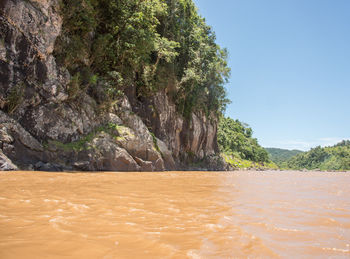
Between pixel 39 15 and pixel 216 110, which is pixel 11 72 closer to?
pixel 39 15

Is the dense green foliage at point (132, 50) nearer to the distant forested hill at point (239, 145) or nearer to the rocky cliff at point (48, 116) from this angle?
the rocky cliff at point (48, 116)

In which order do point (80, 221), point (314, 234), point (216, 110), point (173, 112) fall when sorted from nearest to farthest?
point (314, 234) → point (80, 221) → point (173, 112) → point (216, 110)

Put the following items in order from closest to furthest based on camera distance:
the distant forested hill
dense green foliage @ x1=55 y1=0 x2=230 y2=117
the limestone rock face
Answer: the limestone rock face
dense green foliage @ x1=55 y1=0 x2=230 y2=117
the distant forested hill

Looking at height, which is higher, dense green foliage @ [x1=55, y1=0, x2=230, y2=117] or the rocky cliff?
dense green foliage @ [x1=55, y1=0, x2=230, y2=117]

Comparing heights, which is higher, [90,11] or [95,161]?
[90,11]

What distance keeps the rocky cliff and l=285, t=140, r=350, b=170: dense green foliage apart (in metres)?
101

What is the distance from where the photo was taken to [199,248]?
1999 mm

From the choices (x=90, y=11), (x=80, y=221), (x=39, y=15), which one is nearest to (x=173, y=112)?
(x=90, y=11)

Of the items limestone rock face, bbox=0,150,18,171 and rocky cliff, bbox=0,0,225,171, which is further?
rocky cliff, bbox=0,0,225,171

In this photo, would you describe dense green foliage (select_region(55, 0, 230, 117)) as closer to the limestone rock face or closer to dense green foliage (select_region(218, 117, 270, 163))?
the limestone rock face

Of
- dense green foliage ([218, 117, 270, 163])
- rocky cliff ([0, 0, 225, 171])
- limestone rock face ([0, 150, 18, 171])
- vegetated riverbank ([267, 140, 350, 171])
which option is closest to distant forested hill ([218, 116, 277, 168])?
dense green foliage ([218, 117, 270, 163])

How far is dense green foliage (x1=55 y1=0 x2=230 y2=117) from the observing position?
13875mm

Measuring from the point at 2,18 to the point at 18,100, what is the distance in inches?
147

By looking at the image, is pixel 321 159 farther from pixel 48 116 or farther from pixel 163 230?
pixel 163 230
